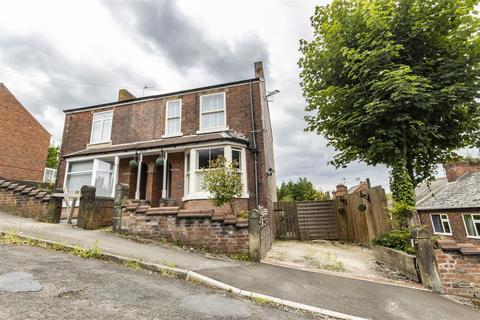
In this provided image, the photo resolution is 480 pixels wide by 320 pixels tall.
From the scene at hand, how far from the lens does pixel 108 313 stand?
272cm

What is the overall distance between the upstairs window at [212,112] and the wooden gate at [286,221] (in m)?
5.66

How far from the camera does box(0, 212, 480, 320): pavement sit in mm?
3801

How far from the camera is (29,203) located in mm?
9180

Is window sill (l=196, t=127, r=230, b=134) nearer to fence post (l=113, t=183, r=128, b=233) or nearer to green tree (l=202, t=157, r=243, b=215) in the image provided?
green tree (l=202, t=157, r=243, b=215)

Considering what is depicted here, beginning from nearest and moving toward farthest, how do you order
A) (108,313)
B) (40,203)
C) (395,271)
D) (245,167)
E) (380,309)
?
(108,313)
(380,309)
(395,271)
(40,203)
(245,167)

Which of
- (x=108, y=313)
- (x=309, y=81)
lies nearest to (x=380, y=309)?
(x=108, y=313)

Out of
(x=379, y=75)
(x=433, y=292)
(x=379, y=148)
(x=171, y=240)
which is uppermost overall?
(x=379, y=75)

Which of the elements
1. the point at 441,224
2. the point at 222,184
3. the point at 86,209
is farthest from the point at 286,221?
the point at 441,224

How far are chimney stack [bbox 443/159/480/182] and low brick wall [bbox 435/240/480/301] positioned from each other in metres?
21.2

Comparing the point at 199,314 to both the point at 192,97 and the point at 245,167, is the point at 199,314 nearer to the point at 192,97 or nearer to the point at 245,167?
the point at 245,167

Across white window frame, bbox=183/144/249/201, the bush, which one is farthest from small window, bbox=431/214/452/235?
white window frame, bbox=183/144/249/201

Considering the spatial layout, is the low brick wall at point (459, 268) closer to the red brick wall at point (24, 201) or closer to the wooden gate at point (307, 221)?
the wooden gate at point (307, 221)

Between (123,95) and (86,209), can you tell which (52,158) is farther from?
(86,209)

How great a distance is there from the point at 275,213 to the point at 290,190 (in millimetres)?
19010
